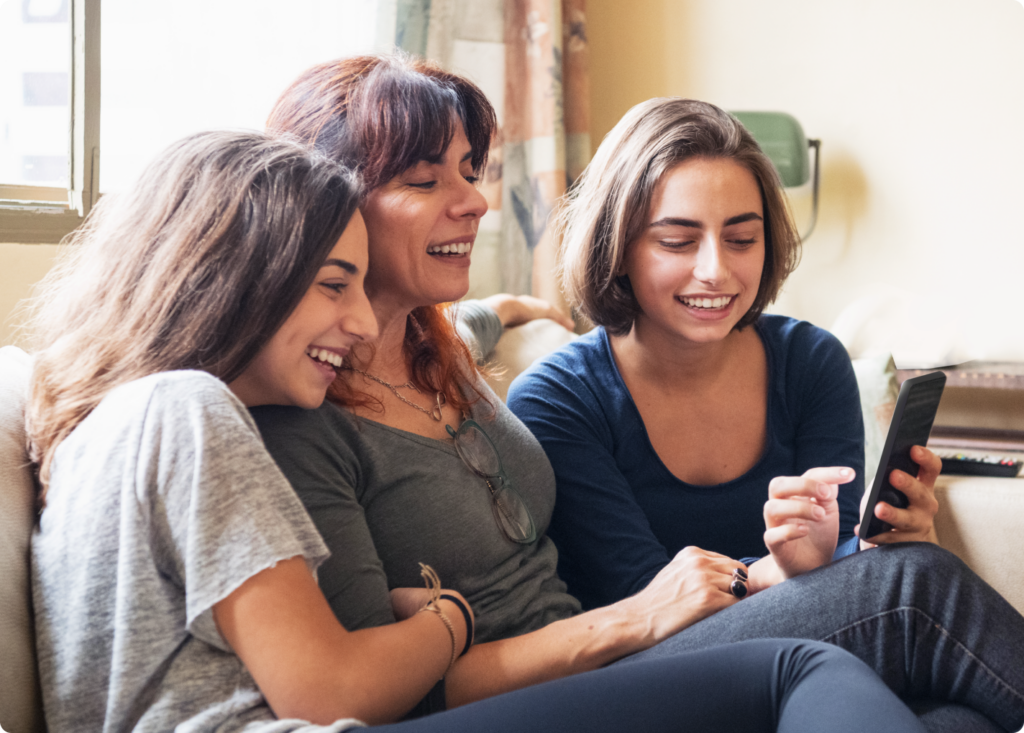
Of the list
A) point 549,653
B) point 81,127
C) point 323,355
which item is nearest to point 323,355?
point 323,355

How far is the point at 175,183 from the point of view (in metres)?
0.85

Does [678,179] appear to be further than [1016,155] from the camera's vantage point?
No

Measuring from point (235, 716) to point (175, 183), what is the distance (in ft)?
1.59

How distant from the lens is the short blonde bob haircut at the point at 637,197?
1269mm

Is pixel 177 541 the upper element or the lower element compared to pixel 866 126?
lower

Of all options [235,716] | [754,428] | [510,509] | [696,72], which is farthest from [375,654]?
[696,72]

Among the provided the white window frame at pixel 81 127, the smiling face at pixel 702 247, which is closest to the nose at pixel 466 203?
the smiling face at pixel 702 247

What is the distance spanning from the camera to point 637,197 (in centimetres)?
127

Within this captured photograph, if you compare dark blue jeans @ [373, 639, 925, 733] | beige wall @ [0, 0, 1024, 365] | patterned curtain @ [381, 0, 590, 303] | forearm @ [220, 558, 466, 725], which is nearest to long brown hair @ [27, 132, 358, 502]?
forearm @ [220, 558, 466, 725]

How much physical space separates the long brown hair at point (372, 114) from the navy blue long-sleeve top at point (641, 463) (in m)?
0.34

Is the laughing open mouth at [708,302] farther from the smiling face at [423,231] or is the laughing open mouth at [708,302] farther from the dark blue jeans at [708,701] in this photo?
the dark blue jeans at [708,701]

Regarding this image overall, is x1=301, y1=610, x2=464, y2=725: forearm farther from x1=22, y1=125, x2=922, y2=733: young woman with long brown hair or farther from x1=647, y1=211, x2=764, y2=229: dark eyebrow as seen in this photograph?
x1=647, y1=211, x2=764, y2=229: dark eyebrow

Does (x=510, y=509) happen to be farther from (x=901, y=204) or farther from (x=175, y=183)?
→ (x=901, y=204)

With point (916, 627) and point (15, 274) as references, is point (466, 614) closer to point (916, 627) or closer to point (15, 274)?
point (916, 627)
